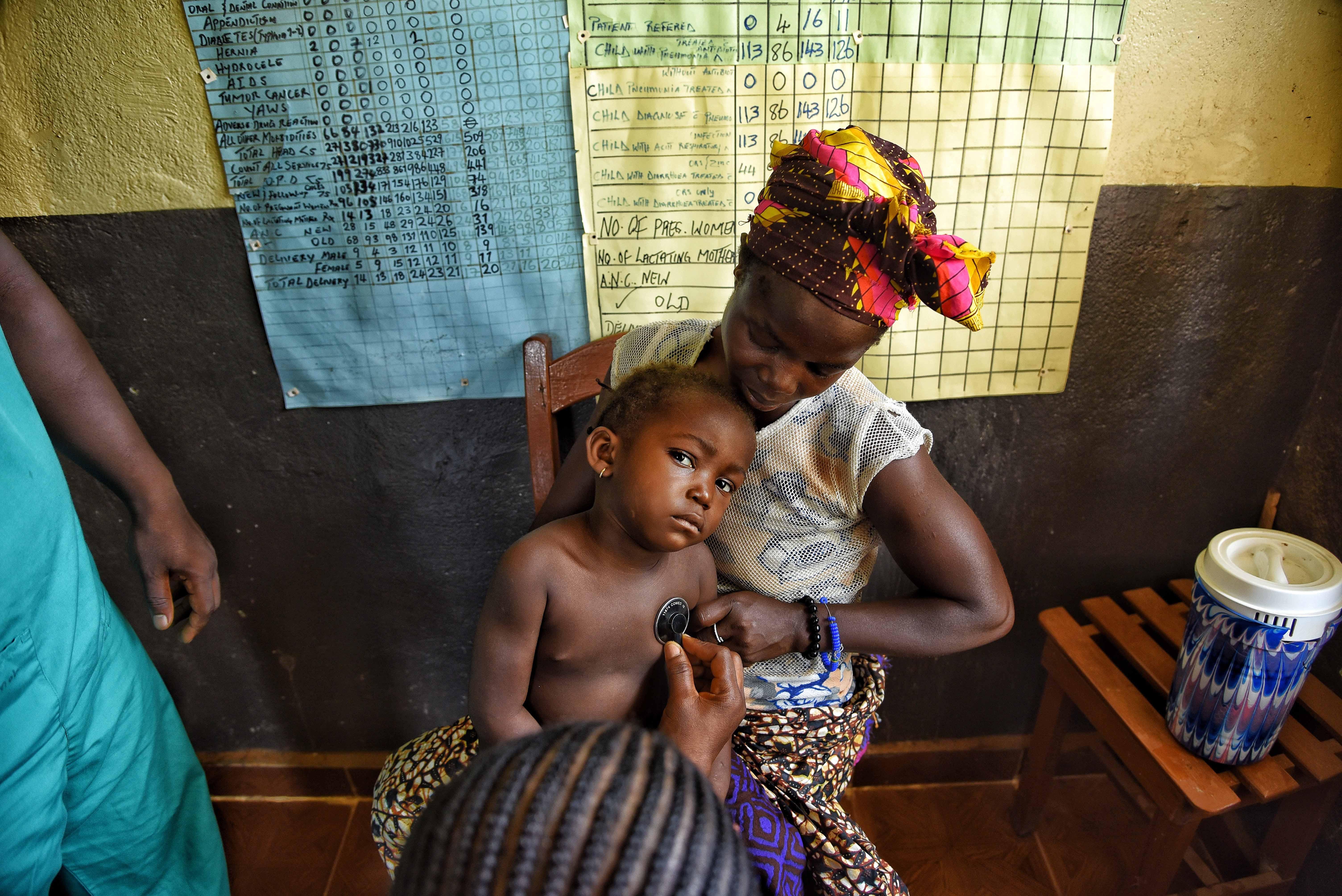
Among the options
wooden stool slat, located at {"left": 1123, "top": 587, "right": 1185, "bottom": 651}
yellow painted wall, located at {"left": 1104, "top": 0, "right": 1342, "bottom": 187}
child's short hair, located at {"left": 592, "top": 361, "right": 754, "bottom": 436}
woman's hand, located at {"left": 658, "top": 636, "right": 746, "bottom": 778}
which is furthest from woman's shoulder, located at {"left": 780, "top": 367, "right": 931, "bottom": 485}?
wooden stool slat, located at {"left": 1123, "top": 587, "right": 1185, "bottom": 651}

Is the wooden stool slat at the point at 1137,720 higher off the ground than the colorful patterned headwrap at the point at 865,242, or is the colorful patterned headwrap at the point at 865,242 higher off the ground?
the colorful patterned headwrap at the point at 865,242

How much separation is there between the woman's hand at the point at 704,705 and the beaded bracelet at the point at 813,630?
0.53 feet

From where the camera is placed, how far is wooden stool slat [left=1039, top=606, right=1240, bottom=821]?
1.36 metres

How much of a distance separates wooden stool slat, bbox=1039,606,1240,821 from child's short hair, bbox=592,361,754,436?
1.10 metres

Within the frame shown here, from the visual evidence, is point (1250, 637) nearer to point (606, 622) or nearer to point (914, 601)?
point (914, 601)

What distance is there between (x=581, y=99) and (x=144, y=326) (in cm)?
109

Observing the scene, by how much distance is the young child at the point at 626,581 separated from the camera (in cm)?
100

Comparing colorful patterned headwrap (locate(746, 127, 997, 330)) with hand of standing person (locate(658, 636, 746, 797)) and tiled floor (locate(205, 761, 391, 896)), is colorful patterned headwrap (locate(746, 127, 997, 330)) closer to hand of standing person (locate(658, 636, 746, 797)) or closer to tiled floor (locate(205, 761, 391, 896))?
hand of standing person (locate(658, 636, 746, 797))

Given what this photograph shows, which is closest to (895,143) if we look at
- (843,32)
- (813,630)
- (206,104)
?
(843,32)

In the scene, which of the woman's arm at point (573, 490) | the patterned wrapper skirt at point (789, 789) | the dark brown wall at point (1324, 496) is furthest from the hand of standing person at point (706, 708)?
the dark brown wall at point (1324, 496)

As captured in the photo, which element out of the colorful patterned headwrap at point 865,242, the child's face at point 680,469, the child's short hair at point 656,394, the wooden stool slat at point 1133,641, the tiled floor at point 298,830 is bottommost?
the tiled floor at point 298,830

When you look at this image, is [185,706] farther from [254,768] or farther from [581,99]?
[581,99]

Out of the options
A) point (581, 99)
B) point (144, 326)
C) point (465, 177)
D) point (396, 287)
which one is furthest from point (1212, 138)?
point (144, 326)

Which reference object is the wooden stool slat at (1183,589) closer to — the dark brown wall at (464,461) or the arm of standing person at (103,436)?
the dark brown wall at (464,461)
